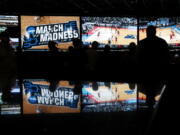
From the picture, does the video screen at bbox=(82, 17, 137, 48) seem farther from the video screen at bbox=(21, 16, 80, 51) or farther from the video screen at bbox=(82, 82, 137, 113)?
the video screen at bbox=(82, 82, 137, 113)

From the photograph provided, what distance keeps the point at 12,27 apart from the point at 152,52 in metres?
6.34

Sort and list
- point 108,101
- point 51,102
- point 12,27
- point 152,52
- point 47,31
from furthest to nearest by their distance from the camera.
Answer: point 47,31 < point 12,27 < point 152,52 < point 108,101 < point 51,102

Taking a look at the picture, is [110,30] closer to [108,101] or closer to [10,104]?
[108,101]

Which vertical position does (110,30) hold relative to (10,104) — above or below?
above

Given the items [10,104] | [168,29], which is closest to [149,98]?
[10,104]

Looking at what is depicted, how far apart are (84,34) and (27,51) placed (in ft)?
6.00

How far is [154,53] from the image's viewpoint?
4.25 meters

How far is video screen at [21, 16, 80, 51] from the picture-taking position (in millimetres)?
9758

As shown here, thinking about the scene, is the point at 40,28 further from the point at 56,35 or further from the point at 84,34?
the point at 84,34

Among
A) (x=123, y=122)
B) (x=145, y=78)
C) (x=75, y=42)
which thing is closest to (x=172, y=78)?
(x=123, y=122)

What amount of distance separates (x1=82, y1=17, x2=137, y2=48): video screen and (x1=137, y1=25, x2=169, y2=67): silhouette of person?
18.7 ft

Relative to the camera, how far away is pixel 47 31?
32.9 ft

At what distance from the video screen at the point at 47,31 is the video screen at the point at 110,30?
0.32m

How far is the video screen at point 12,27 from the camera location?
31.4 feet
